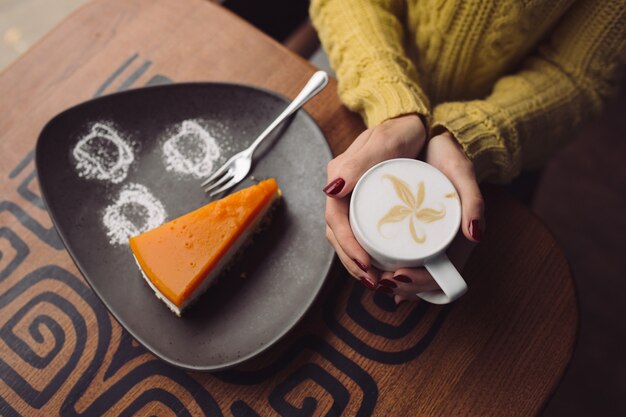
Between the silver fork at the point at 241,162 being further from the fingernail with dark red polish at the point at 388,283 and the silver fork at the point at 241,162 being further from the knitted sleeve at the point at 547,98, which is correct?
the fingernail with dark red polish at the point at 388,283

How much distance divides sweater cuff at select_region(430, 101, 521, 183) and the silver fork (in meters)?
0.21

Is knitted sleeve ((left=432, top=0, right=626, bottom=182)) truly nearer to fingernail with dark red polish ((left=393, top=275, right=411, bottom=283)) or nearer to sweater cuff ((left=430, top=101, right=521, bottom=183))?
sweater cuff ((left=430, top=101, right=521, bottom=183))

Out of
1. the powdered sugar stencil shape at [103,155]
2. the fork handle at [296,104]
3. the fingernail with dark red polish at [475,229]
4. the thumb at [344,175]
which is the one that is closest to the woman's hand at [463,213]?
the fingernail with dark red polish at [475,229]

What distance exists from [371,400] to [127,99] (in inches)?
24.5

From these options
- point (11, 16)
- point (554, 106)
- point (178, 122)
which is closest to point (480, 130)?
point (554, 106)

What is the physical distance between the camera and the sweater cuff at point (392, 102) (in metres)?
0.72

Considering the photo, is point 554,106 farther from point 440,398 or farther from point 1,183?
point 1,183

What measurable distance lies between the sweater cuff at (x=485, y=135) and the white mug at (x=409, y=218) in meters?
0.14

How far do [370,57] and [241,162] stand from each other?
27 cm

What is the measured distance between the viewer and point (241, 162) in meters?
0.82

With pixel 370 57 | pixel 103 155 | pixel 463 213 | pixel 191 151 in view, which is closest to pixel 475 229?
pixel 463 213

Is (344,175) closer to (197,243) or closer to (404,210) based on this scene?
(404,210)

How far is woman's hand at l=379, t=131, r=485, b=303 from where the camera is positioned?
58 centimetres

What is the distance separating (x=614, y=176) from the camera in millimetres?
1686
